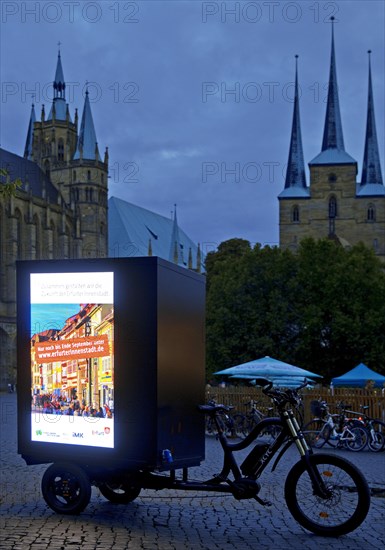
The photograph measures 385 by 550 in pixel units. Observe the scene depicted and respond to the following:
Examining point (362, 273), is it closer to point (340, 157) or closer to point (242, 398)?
point (242, 398)

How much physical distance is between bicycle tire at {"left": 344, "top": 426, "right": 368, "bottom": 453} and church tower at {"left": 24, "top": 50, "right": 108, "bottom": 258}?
6361 cm

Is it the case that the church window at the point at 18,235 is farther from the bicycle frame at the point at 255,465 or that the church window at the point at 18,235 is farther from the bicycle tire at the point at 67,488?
the bicycle frame at the point at 255,465

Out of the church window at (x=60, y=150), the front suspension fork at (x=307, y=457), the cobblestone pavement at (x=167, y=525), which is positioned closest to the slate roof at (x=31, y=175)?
the church window at (x=60, y=150)

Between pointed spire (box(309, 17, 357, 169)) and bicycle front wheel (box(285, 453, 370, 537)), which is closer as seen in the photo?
bicycle front wheel (box(285, 453, 370, 537))

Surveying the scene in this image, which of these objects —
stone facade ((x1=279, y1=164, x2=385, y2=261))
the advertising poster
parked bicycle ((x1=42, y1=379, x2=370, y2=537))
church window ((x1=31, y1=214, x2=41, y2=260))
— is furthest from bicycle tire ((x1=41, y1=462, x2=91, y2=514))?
stone facade ((x1=279, y1=164, x2=385, y2=261))

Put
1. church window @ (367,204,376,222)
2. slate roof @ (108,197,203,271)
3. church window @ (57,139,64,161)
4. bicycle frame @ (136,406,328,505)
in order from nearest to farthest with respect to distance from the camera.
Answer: bicycle frame @ (136,406,328,505) → church window @ (57,139,64,161) → church window @ (367,204,376,222) → slate roof @ (108,197,203,271)

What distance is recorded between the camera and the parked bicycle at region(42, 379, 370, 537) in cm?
767

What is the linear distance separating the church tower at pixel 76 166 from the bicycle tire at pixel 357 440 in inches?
2504

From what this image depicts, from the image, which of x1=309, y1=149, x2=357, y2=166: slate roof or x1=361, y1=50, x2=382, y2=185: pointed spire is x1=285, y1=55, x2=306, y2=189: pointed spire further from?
x1=361, y1=50, x2=382, y2=185: pointed spire

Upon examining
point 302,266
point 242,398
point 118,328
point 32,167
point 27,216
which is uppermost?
point 32,167

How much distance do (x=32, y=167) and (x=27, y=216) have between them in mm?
12673

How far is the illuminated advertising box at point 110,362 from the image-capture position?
324 inches

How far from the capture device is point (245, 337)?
135 ft

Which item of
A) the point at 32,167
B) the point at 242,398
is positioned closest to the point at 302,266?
the point at 242,398
